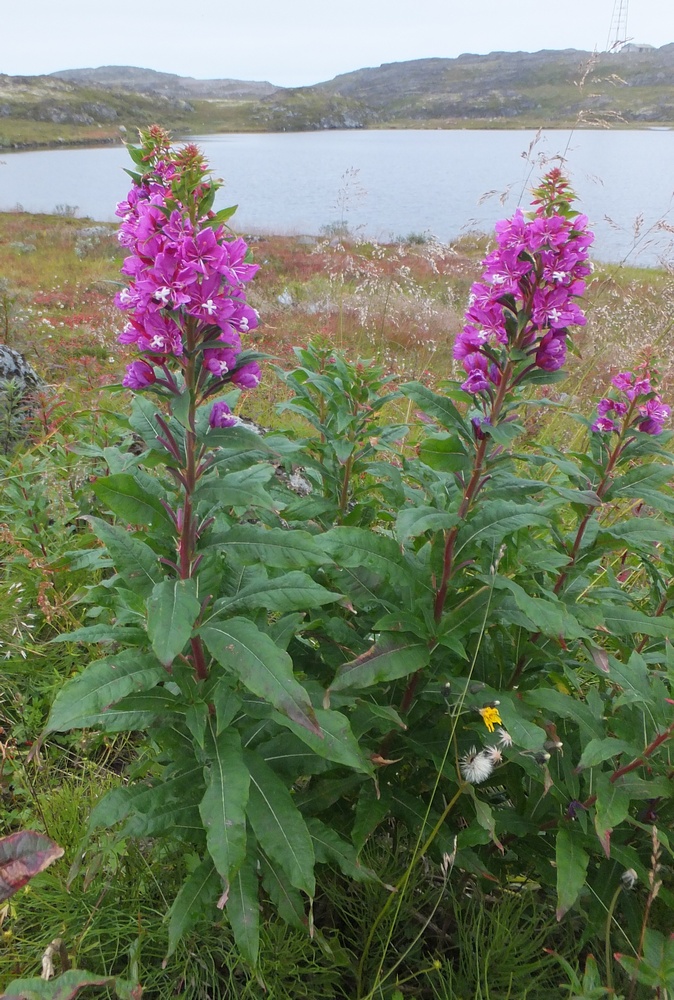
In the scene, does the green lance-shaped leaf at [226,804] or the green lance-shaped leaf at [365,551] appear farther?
the green lance-shaped leaf at [365,551]

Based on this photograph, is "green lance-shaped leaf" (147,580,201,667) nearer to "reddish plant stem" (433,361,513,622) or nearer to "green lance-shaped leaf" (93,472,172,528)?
"green lance-shaped leaf" (93,472,172,528)

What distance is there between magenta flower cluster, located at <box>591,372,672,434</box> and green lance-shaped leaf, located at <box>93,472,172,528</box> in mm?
1660

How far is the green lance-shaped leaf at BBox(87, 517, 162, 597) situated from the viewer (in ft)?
5.78

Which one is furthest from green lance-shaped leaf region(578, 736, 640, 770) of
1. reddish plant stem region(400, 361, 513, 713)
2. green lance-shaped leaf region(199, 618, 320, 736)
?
green lance-shaped leaf region(199, 618, 320, 736)

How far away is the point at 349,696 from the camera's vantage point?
187 cm

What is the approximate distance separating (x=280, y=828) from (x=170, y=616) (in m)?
0.71

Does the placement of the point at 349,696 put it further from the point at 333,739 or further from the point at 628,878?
the point at 628,878

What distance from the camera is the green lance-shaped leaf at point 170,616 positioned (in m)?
1.44

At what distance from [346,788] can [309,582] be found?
789 millimetres

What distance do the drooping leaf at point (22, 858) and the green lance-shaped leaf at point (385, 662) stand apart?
2.76ft

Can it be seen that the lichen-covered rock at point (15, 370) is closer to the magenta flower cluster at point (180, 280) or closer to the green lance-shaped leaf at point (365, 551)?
the magenta flower cluster at point (180, 280)

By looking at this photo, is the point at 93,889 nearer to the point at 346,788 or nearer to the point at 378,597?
the point at 346,788

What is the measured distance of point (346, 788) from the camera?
2018mm

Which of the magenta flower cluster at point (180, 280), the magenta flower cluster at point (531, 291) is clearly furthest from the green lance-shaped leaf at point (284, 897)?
the magenta flower cluster at point (531, 291)
